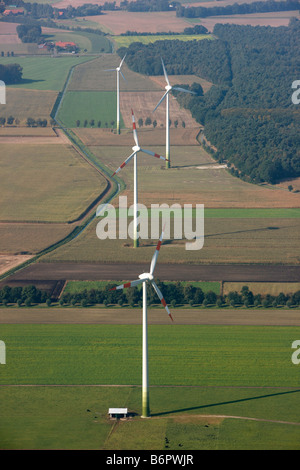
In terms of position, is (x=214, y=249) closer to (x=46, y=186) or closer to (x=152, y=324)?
(x=152, y=324)

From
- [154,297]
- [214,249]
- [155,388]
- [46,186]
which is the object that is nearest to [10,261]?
[154,297]

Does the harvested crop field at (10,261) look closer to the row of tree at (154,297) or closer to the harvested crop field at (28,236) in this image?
the harvested crop field at (28,236)

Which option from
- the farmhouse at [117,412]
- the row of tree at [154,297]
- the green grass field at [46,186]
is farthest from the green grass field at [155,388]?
the green grass field at [46,186]

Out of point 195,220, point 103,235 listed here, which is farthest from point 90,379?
point 195,220

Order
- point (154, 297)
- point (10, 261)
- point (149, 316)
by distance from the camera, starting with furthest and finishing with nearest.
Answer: point (10, 261) < point (154, 297) < point (149, 316)

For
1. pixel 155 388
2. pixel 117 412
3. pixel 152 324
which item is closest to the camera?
pixel 117 412
